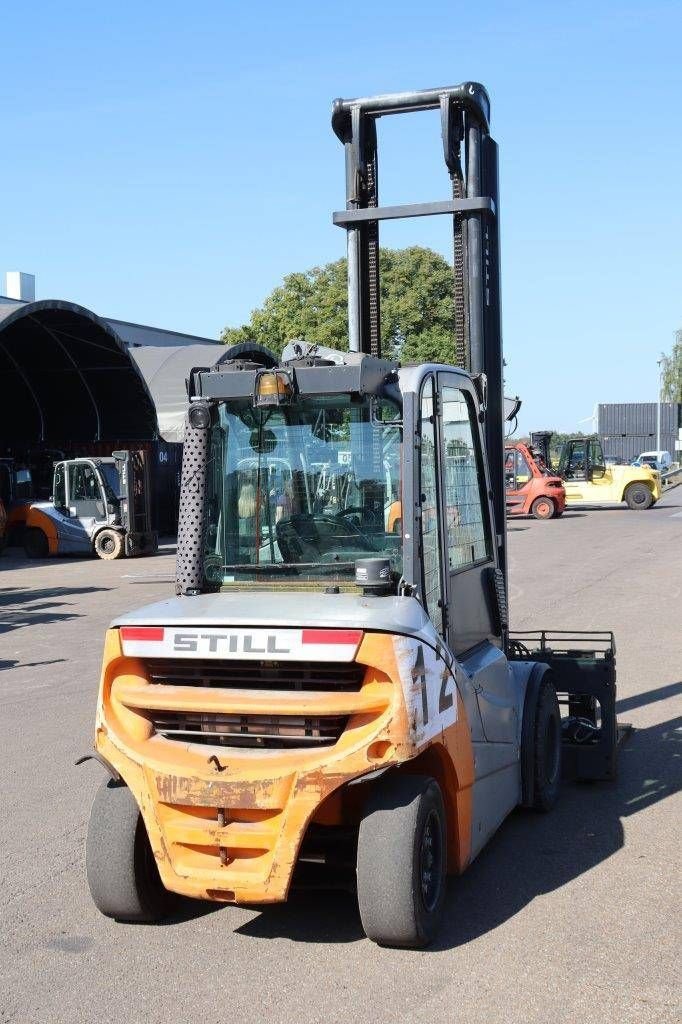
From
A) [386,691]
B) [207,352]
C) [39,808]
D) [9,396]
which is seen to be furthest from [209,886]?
[207,352]

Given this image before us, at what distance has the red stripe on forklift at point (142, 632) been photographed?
4.80m

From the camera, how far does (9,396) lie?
38562 mm

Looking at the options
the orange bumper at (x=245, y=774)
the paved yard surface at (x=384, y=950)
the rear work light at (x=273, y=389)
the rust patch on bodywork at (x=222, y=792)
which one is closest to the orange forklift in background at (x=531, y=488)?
the paved yard surface at (x=384, y=950)

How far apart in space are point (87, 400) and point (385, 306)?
1860 centimetres

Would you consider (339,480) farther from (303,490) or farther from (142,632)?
(142,632)

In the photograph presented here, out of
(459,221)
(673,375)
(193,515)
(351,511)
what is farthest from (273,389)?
(673,375)

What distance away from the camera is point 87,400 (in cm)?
3781

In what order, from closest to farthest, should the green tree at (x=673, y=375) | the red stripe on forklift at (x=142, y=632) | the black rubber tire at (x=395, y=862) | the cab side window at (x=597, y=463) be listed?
1. the black rubber tire at (x=395, y=862)
2. the red stripe on forklift at (x=142, y=632)
3. the cab side window at (x=597, y=463)
4. the green tree at (x=673, y=375)

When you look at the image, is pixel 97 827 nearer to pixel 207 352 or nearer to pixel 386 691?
pixel 386 691

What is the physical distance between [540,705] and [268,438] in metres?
2.19

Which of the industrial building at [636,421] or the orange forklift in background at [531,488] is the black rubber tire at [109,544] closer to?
the orange forklift in background at [531,488]

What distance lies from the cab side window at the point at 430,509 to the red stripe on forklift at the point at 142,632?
113cm

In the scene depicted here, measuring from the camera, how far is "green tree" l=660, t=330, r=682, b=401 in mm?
114062

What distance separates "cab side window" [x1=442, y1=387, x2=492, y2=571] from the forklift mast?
480 mm
